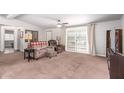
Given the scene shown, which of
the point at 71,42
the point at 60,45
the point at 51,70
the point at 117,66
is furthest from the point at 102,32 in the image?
the point at 51,70

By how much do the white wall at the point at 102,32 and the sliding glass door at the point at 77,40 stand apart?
51 centimetres

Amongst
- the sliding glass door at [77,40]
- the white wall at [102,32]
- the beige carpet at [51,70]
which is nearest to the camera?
the beige carpet at [51,70]

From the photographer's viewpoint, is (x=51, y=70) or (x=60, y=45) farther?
(x=60, y=45)

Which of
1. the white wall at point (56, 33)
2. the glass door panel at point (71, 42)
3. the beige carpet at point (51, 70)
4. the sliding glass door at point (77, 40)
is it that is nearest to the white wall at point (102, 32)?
the sliding glass door at point (77, 40)

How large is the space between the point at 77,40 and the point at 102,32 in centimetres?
119

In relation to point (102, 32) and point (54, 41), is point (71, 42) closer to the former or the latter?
point (54, 41)

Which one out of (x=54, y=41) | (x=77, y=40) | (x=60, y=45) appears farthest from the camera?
(x=77, y=40)

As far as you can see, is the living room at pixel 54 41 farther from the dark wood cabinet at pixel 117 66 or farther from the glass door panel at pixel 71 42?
the dark wood cabinet at pixel 117 66

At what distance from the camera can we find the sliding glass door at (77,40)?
4.40 m

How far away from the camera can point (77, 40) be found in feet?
15.2

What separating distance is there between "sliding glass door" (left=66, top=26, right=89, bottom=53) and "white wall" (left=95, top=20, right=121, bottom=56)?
20.0 inches
